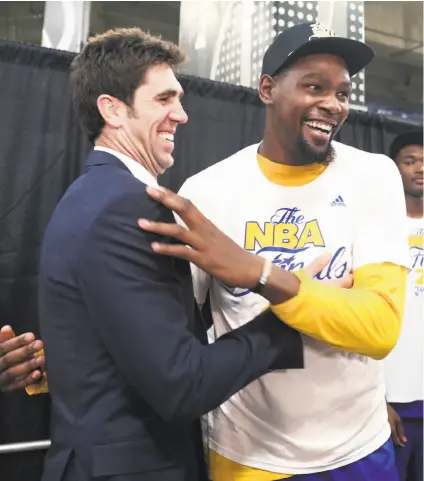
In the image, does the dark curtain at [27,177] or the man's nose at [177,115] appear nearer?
the man's nose at [177,115]

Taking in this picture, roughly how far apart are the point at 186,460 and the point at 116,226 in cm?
45

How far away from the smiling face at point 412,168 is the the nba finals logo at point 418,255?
0.18 metres

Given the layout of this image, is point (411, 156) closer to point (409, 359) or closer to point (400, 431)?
point (409, 359)

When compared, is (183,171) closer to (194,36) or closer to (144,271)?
(194,36)

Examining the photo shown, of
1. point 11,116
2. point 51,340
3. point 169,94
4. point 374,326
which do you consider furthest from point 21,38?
point 374,326

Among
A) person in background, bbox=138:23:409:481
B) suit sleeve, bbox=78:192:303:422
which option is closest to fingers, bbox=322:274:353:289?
person in background, bbox=138:23:409:481

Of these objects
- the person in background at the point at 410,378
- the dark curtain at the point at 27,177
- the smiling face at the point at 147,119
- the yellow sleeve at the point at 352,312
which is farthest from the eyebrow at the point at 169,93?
the person in background at the point at 410,378

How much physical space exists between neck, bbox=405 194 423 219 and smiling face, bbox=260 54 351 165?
1.04 m

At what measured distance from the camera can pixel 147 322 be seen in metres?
0.79

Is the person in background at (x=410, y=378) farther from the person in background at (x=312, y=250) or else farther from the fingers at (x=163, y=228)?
the fingers at (x=163, y=228)

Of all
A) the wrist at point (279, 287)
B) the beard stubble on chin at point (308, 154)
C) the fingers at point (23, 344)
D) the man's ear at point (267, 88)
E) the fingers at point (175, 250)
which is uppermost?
the man's ear at point (267, 88)

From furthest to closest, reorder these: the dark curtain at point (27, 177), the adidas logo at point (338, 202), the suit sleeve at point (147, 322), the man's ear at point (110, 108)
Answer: the dark curtain at point (27, 177) < the adidas logo at point (338, 202) < the man's ear at point (110, 108) < the suit sleeve at point (147, 322)

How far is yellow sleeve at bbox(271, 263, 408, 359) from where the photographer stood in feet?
2.97

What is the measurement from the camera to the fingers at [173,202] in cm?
83
